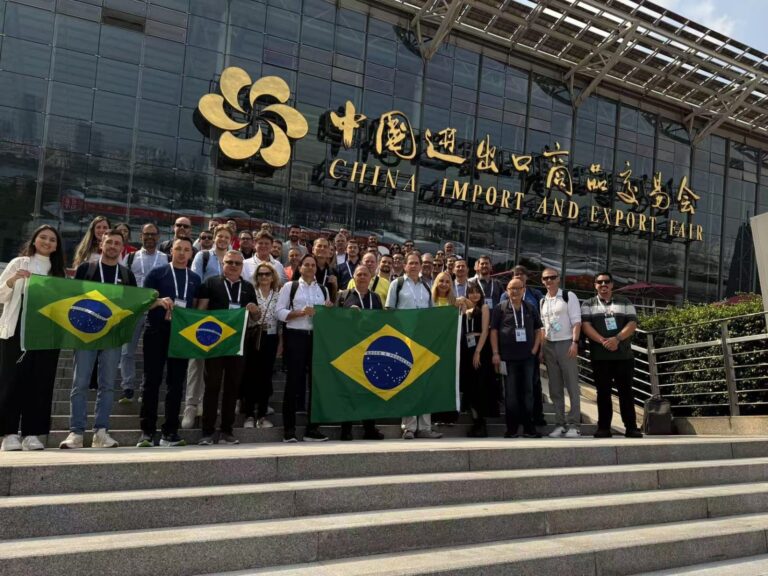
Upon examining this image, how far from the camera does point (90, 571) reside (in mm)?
3174

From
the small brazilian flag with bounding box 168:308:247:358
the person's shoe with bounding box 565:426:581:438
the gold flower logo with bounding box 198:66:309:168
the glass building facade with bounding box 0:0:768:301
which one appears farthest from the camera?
the gold flower logo with bounding box 198:66:309:168

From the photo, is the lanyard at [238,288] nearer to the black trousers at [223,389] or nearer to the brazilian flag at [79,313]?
the black trousers at [223,389]

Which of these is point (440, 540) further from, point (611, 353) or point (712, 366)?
point (712, 366)

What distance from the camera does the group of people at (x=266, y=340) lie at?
527 centimetres

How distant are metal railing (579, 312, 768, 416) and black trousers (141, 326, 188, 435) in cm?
674

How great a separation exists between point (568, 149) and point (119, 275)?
21.7 meters

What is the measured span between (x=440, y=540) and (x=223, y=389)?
2609mm

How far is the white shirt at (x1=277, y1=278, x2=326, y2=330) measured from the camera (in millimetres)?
6320

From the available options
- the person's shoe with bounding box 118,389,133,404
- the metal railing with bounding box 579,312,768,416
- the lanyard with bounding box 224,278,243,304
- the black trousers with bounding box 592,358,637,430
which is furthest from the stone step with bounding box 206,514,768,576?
the metal railing with bounding box 579,312,768,416

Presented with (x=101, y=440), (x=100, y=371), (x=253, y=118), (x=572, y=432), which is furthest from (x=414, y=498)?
(x=253, y=118)

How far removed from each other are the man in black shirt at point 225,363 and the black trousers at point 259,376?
40 cm

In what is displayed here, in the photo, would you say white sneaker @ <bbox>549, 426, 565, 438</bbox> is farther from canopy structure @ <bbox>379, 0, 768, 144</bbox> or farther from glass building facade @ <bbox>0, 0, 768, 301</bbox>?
canopy structure @ <bbox>379, 0, 768, 144</bbox>

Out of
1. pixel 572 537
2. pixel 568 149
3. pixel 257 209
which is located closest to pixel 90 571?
pixel 572 537

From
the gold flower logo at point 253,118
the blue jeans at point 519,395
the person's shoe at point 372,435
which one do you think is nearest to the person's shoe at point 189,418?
the person's shoe at point 372,435
